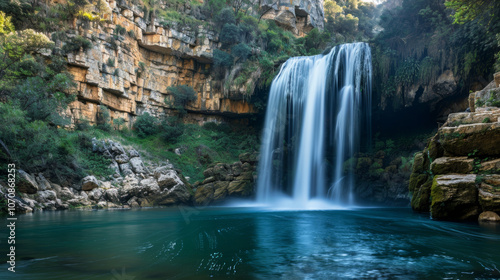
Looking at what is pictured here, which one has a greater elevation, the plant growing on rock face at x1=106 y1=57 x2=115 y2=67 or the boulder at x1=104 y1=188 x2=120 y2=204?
the plant growing on rock face at x1=106 y1=57 x2=115 y2=67

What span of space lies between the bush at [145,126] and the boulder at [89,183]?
31.9ft

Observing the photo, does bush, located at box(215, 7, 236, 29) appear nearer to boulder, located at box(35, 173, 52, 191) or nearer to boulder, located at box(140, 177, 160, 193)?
boulder, located at box(140, 177, 160, 193)

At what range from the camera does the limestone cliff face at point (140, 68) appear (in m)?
22.4

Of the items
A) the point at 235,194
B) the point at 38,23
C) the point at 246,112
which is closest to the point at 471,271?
the point at 235,194

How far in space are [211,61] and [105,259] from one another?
2671 cm

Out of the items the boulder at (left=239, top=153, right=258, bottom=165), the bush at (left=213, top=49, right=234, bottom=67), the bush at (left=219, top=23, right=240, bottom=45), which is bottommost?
the boulder at (left=239, top=153, right=258, bottom=165)

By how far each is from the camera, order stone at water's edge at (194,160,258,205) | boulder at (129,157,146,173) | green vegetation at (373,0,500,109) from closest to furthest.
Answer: green vegetation at (373,0,500,109), stone at water's edge at (194,160,258,205), boulder at (129,157,146,173)

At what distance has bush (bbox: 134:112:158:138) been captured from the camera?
83.2 ft

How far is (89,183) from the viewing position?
15.7 m

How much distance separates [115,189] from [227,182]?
696cm

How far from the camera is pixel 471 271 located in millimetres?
3514

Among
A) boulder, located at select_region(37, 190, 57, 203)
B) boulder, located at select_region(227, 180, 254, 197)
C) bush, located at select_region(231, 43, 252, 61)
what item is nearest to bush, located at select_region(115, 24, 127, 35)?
bush, located at select_region(231, 43, 252, 61)

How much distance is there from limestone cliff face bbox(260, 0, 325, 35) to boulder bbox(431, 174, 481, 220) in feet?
100

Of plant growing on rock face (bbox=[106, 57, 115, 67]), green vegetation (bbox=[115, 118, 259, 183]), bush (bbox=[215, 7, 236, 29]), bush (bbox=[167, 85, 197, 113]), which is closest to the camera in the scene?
green vegetation (bbox=[115, 118, 259, 183])
